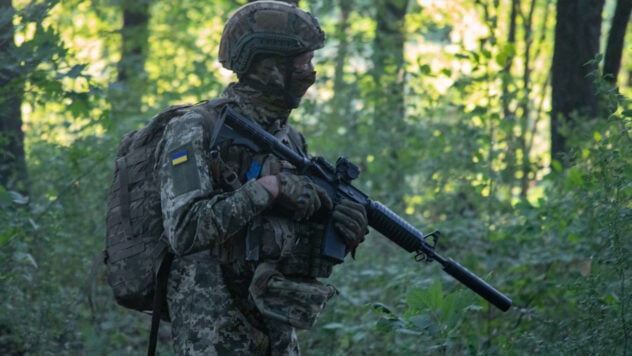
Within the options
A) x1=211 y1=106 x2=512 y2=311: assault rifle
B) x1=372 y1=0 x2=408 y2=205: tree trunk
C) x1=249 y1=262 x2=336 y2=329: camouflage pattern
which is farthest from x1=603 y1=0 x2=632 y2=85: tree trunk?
x1=249 y1=262 x2=336 y2=329: camouflage pattern

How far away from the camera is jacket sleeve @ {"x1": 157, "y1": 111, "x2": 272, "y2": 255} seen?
362 cm

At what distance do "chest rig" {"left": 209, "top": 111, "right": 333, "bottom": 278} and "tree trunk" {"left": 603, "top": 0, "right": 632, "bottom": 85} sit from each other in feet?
13.9

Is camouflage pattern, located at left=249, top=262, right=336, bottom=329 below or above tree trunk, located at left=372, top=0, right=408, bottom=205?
below

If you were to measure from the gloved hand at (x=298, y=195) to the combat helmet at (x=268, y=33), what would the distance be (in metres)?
0.60

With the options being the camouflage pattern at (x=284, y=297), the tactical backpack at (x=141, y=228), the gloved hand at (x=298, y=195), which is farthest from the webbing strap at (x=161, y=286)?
the gloved hand at (x=298, y=195)

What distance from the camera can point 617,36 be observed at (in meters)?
7.47

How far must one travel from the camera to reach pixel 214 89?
11.2 meters

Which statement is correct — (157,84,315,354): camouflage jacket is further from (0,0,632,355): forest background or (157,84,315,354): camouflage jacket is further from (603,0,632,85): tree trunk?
(603,0,632,85): tree trunk

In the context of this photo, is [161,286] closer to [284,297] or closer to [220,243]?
[220,243]

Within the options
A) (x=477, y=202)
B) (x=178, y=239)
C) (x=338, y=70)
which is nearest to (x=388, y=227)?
(x=178, y=239)

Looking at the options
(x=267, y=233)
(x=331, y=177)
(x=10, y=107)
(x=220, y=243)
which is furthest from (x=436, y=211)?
(x=220, y=243)

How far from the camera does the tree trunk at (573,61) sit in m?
7.77

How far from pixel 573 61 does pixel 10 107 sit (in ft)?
15.3

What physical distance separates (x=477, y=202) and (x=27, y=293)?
11.9 feet
